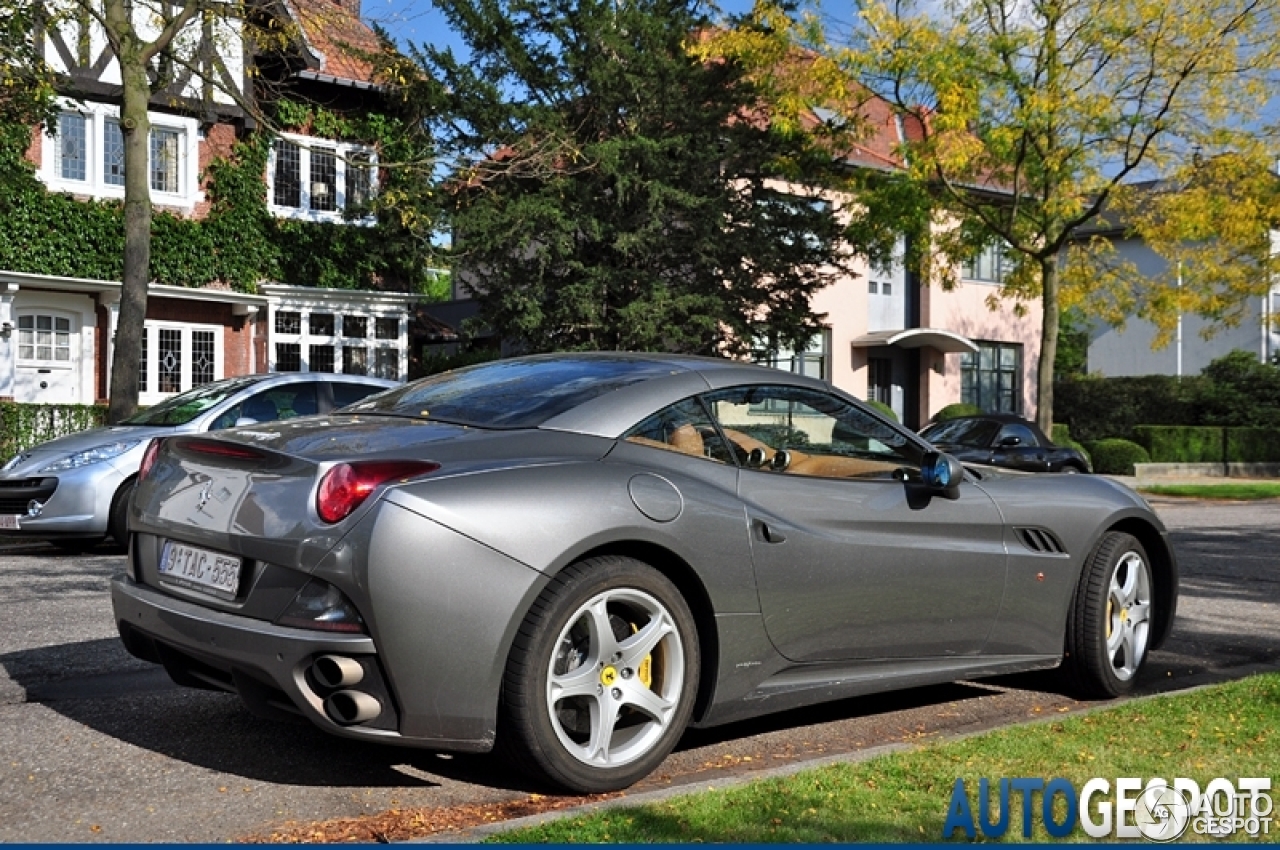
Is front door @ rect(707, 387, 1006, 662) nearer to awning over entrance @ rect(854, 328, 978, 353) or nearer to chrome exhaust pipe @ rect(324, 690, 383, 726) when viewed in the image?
chrome exhaust pipe @ rect(324, 690, 383, 726)

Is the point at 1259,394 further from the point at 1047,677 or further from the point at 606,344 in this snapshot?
the point at 1047,677

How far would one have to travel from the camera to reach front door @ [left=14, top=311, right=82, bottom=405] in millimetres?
25328

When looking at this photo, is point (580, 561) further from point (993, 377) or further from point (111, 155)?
point (993, 377)

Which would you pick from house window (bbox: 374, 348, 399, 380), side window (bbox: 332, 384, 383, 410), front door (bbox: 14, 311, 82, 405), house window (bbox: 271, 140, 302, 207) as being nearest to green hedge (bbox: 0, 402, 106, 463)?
front door (bbox: 14, 311, 82, 405)

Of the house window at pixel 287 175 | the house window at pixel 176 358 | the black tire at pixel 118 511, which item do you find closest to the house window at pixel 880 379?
the house window at pixel 287 175

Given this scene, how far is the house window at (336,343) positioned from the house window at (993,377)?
1751 cm

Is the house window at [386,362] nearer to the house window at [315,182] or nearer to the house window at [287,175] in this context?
the house window at [315,182]

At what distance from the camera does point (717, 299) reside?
26.0 meters

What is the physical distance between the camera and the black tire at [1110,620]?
244 inches

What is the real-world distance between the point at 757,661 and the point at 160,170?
24.4m

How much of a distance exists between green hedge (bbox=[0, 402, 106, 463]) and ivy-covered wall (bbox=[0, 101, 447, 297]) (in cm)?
341

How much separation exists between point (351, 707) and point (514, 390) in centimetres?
148

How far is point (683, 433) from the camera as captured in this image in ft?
16.6

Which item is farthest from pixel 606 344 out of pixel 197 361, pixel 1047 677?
pixel 1047 677
